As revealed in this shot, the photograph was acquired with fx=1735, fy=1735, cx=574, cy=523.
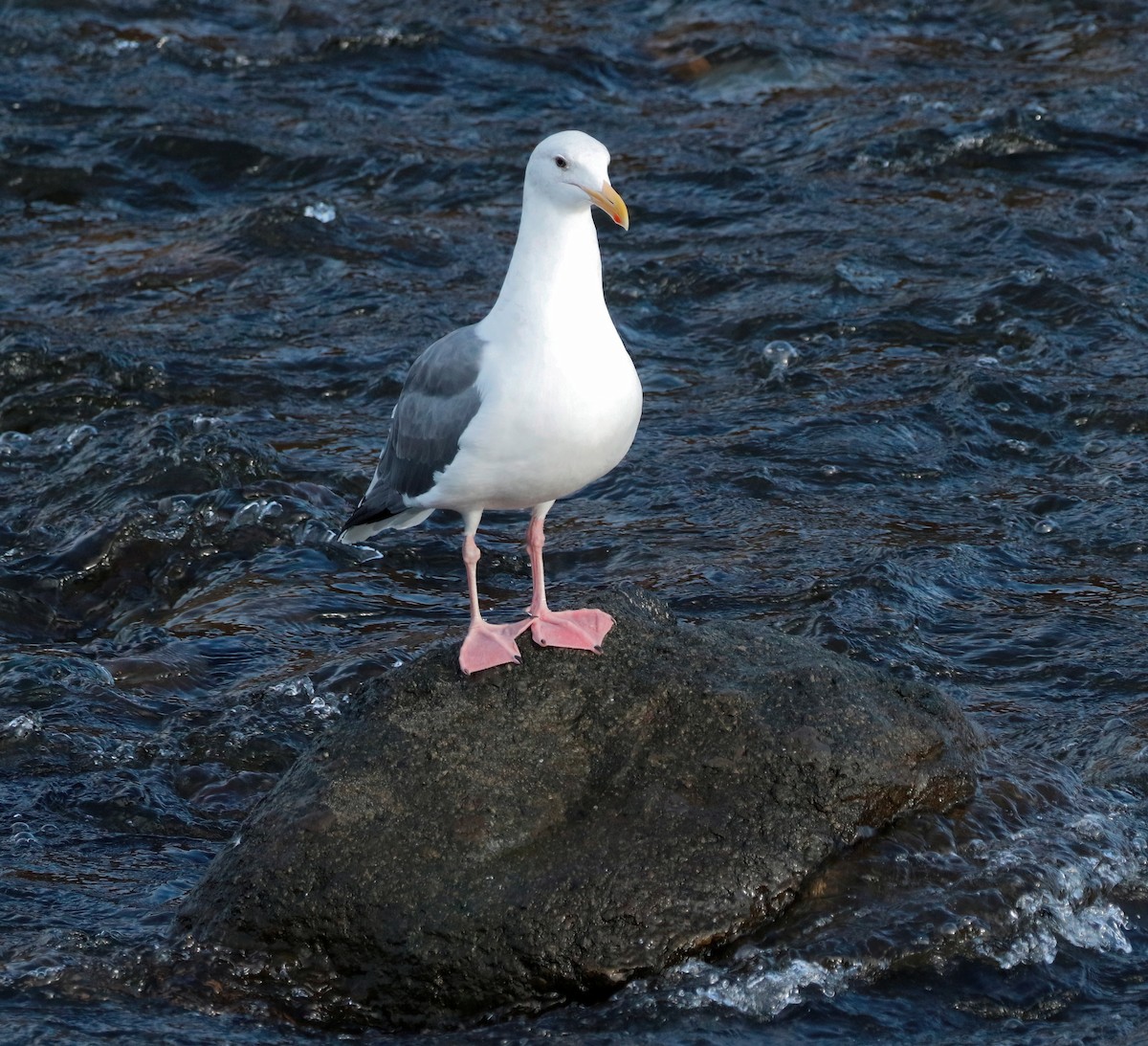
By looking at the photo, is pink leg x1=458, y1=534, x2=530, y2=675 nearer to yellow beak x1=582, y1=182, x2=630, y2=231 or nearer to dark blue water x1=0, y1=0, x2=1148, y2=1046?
dark blue water x1=0, y1=0, x2=1148, y2=1046

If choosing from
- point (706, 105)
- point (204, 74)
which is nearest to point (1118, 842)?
point (706, 105)

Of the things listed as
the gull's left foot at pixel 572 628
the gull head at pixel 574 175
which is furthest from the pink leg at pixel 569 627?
the gull head at pixel 574 175

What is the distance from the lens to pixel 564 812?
5.07 metres

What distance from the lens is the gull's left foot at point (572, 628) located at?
5.46 meters

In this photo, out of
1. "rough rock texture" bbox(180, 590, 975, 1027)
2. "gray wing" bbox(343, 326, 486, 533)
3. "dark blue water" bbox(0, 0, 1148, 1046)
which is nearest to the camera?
"rough rock texture" bbox(180, 590, 975, 1027)

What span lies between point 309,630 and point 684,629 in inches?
92.8

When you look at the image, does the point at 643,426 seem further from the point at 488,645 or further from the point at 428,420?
the point at 488,645

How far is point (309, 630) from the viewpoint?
747cm

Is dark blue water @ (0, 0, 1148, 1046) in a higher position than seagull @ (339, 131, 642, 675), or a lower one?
lower

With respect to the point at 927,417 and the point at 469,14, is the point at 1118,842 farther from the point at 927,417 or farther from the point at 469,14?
the point at 469,14

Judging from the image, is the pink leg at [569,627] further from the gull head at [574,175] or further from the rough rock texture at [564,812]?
the gull head at [574,175]

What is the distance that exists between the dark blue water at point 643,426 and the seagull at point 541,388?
136cm

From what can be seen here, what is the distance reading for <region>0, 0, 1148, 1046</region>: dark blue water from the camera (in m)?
5.12

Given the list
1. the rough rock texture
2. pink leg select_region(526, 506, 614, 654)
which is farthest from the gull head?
the rough rock texture
